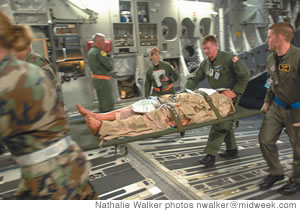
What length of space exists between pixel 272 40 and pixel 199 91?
2.99 feet

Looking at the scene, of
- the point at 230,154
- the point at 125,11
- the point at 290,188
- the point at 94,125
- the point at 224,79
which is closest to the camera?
the point at 94,125

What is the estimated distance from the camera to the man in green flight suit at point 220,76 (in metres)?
2.76

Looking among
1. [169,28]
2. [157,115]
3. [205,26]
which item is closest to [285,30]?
[157,115]

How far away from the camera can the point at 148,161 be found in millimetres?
2932

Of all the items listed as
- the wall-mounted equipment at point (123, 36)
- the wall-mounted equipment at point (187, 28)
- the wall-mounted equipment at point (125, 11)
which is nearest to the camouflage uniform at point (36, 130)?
the wall-mounted equipment at point (123, 36)

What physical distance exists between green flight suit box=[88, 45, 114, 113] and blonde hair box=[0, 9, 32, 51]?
10.9 feet

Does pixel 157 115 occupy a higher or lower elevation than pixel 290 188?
higher

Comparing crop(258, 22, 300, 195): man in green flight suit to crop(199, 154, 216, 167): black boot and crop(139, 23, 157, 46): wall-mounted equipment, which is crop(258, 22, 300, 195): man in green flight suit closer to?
crop(199, 154, 216, 167): black boot

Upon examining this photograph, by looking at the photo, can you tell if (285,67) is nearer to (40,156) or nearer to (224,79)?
(224,79)

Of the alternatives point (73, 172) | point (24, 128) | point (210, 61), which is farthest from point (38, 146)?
point (210, 61)

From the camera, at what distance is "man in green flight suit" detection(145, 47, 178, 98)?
3865 mm

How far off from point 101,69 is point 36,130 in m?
3.54

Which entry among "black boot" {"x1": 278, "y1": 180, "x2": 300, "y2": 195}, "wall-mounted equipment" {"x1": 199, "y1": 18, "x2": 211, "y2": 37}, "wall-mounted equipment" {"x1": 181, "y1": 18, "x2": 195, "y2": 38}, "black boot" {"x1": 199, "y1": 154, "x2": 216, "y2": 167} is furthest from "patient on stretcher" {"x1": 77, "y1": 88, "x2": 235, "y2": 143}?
"wall-mounted equipment" {"x1": 199, "y1": 18, "x2": 211, "y2": 37}

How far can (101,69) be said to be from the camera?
441 cm
